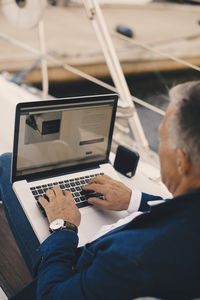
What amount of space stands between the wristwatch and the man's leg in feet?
0.47

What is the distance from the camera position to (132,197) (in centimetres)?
109

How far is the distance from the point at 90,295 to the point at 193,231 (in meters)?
0.24

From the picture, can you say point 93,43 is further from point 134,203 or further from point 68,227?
point 68,227

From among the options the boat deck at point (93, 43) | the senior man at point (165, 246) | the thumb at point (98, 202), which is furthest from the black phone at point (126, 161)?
the boat deck at point (93, 43)

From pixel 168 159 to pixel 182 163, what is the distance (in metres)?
0.07

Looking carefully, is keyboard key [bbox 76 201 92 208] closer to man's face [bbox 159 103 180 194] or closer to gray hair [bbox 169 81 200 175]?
man's face [bbox 159 103 180 194]

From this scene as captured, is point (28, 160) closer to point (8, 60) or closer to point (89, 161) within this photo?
point (89, 161)

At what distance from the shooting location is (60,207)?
0.96 metres

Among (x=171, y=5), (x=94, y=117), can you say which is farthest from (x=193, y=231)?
(x=171, y=5)

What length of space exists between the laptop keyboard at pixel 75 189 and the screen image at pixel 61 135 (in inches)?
2.4

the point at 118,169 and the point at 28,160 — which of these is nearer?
the point at 28,160

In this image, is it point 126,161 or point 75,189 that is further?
point 126,161

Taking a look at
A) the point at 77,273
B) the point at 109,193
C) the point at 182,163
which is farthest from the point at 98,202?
the point at 182,163

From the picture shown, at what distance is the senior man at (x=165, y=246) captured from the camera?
633mm
